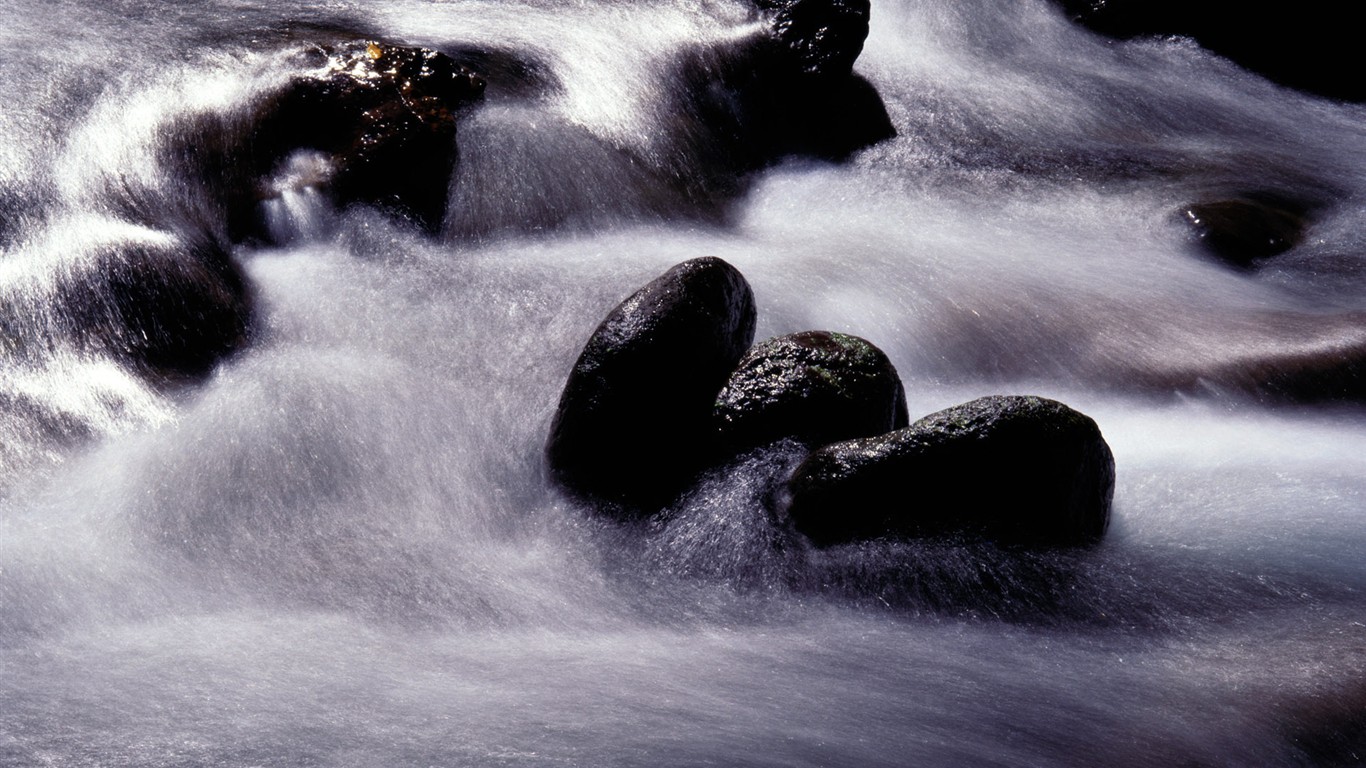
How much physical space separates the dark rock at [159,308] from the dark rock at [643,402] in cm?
154

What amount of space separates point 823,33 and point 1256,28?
3.78 m

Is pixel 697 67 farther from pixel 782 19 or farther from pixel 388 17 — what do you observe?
pixel 388 17

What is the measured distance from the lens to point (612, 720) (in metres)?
2.94

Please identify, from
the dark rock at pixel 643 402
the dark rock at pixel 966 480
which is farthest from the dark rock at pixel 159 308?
the dark rock at pixel 966 480

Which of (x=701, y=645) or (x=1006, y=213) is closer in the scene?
(x=701, y=645)

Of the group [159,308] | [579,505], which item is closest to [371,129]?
[159,308]

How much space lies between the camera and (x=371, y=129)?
5574 mm

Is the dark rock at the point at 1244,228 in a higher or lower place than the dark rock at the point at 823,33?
lower

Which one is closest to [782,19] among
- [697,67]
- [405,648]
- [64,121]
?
[697,67]

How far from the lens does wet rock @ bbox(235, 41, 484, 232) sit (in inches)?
216

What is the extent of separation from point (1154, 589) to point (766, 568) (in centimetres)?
120

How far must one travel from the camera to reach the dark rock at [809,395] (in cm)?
402

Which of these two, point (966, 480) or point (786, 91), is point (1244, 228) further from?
point (966, 480)

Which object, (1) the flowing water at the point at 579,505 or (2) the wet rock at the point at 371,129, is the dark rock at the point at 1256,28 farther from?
(2) the wet rock at the point at 371,129
